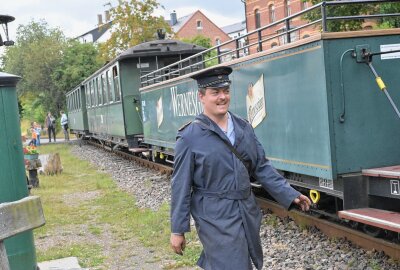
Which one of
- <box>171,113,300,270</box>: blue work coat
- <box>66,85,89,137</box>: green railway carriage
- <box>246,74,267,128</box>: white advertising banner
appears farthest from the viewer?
<box>66,85,89,137</box>: green railway carriage

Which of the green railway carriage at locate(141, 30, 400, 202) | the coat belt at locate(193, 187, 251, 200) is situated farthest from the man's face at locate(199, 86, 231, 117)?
the green railway carriage at locate(141, 30, 400, 202)

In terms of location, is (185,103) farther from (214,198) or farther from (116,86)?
(214,198)

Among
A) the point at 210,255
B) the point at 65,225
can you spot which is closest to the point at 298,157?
the point at 210,255

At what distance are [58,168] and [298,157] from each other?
10558 millimetres

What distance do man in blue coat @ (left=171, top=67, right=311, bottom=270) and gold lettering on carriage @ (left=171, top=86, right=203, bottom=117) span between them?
228 inches

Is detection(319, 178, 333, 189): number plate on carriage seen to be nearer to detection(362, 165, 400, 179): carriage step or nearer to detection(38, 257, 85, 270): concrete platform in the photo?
detection(362, 165, 400, 179): carriage step

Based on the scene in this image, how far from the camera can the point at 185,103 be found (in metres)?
10.6

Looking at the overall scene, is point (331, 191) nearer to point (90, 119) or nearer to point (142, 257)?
point (142, 257)

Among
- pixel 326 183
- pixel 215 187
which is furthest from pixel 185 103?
pixel 215 187

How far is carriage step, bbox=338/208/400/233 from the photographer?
190 inches

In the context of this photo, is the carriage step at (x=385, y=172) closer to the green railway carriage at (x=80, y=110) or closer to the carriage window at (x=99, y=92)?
the carriage window at (x=99, y=92)

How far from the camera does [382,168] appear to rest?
5695mm

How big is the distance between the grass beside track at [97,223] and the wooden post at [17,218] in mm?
3208

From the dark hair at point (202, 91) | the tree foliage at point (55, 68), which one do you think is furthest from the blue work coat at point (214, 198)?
the tree foliage at point (55, 68)
